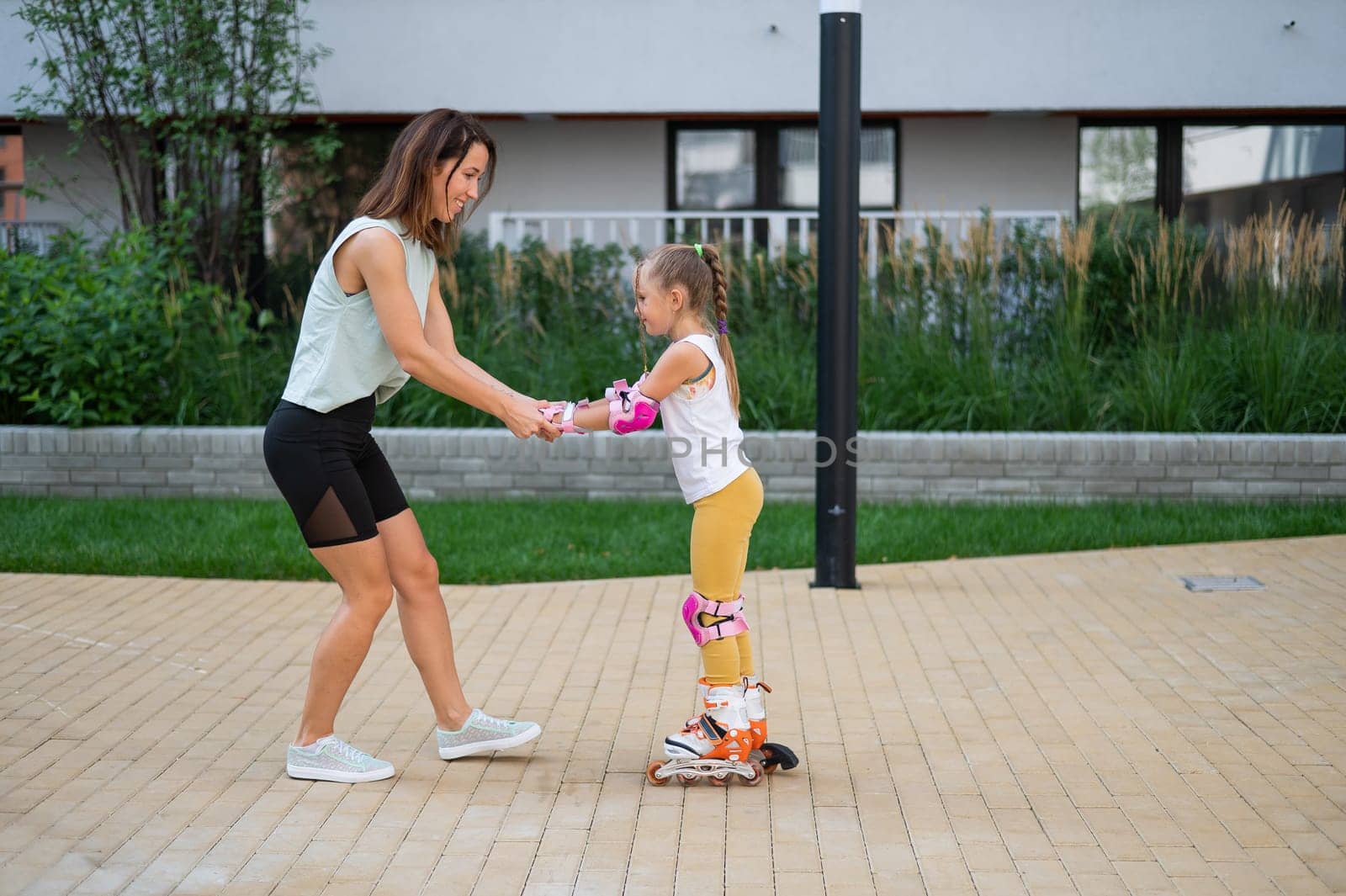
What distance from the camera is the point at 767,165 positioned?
47.1 ft

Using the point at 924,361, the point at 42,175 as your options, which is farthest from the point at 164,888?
the point at 42,175

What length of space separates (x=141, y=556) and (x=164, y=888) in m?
4.45

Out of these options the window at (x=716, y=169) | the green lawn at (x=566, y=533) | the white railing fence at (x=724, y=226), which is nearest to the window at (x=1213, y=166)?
the white railing fence at (x=724, y=226)

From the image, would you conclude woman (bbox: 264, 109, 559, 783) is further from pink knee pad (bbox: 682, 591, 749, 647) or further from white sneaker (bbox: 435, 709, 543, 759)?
pink knee pad (bbox: 682, 591, 749, 647)

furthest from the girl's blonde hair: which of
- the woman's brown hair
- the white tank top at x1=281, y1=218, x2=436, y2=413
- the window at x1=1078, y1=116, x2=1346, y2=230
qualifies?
the window at x1=1078, y1=116, x2=1346, y2=230

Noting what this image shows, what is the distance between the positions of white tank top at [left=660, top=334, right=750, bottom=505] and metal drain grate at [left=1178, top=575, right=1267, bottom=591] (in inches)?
147

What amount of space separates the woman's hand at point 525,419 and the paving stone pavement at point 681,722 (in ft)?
3.72

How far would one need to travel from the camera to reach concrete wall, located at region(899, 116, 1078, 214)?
14.1 m

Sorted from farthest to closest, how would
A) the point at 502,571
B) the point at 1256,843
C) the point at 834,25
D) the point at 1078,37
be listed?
the point at 1078,37, the point at 502,571, the point at 834,25, the point at 1256,843

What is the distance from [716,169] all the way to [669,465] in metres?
5.86

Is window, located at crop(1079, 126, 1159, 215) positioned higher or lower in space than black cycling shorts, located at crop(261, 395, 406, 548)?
higher

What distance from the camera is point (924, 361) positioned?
32.8 ft

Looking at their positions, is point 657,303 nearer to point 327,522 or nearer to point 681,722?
point 327,522

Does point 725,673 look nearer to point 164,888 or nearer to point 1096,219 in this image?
point 164,888
